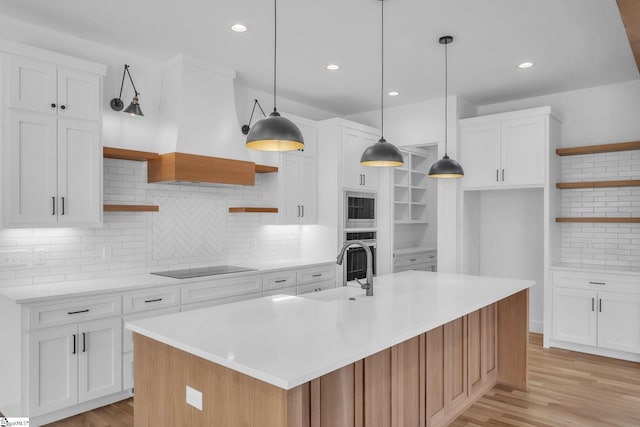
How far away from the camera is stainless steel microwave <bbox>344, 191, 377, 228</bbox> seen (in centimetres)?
538

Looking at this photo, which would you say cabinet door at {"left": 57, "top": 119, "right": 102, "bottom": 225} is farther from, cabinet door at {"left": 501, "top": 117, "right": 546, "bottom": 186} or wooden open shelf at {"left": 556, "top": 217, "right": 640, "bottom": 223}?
wooden open shelf at {"left": 556, "top": 217, "right": 640, "bottom": 223}

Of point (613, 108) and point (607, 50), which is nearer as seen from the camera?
point (607, 50)

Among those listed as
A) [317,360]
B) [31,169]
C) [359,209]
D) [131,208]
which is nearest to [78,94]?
[31,169]

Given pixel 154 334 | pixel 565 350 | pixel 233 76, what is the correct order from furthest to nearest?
pixel 565 350 → pixel 233 76 → pixel 154 334

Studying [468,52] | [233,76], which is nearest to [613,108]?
[468,52]

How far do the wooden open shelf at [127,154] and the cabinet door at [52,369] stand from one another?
141cm

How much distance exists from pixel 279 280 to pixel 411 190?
315 centimetres

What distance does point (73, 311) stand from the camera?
10.2 ft

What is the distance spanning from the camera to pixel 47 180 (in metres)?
3.21

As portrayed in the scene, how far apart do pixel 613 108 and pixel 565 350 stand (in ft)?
9.02

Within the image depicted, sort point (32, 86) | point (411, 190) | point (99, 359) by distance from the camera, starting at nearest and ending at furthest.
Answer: point (32, 86) < point (99, 359) < point (411, 190)

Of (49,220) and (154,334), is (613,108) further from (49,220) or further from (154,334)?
(49,220)

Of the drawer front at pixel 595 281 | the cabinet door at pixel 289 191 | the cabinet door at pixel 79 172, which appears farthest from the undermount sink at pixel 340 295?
the drawer front at pixel 595 281

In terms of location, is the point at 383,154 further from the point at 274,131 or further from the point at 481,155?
the point at 481,155
